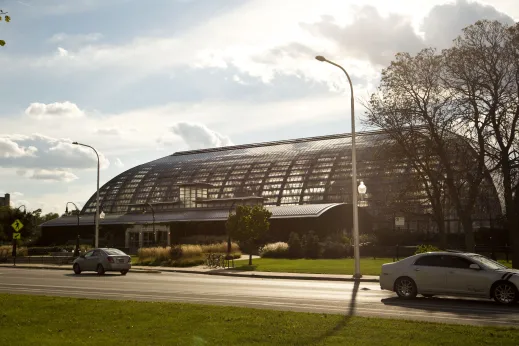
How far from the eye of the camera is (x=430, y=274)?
20.1 meters

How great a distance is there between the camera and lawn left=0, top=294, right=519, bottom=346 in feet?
35.7

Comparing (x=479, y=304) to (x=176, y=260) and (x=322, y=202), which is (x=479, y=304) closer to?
(x=176, y=260)

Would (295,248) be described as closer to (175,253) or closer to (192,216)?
(175,253)

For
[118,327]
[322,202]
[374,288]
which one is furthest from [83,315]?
[322,202]

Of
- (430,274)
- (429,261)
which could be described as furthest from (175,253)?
(430,274)

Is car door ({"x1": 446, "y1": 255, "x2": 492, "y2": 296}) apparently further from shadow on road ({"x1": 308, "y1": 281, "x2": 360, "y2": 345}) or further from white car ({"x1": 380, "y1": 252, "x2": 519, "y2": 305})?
shadow on road ({"x1": 308, "y1": 281, "x2": 360, "y2": 345})

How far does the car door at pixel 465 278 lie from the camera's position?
18969mm

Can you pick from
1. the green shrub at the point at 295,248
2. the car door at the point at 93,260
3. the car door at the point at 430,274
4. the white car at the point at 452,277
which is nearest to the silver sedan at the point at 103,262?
the car door at the point at 93,260

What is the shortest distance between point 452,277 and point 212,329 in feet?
34.0

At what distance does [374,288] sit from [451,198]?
53.4 ft

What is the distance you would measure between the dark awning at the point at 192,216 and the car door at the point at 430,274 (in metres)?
49.0

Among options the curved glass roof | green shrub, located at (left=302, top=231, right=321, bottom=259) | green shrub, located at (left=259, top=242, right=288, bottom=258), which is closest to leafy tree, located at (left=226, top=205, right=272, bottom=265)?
green shrub, located at (left=302, top=231, right=321, bottom=259)

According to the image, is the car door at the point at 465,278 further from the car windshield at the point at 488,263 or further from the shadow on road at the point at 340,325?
the shadow on road at the point at 340,325

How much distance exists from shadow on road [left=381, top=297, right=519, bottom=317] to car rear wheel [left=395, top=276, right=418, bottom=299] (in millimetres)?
229
